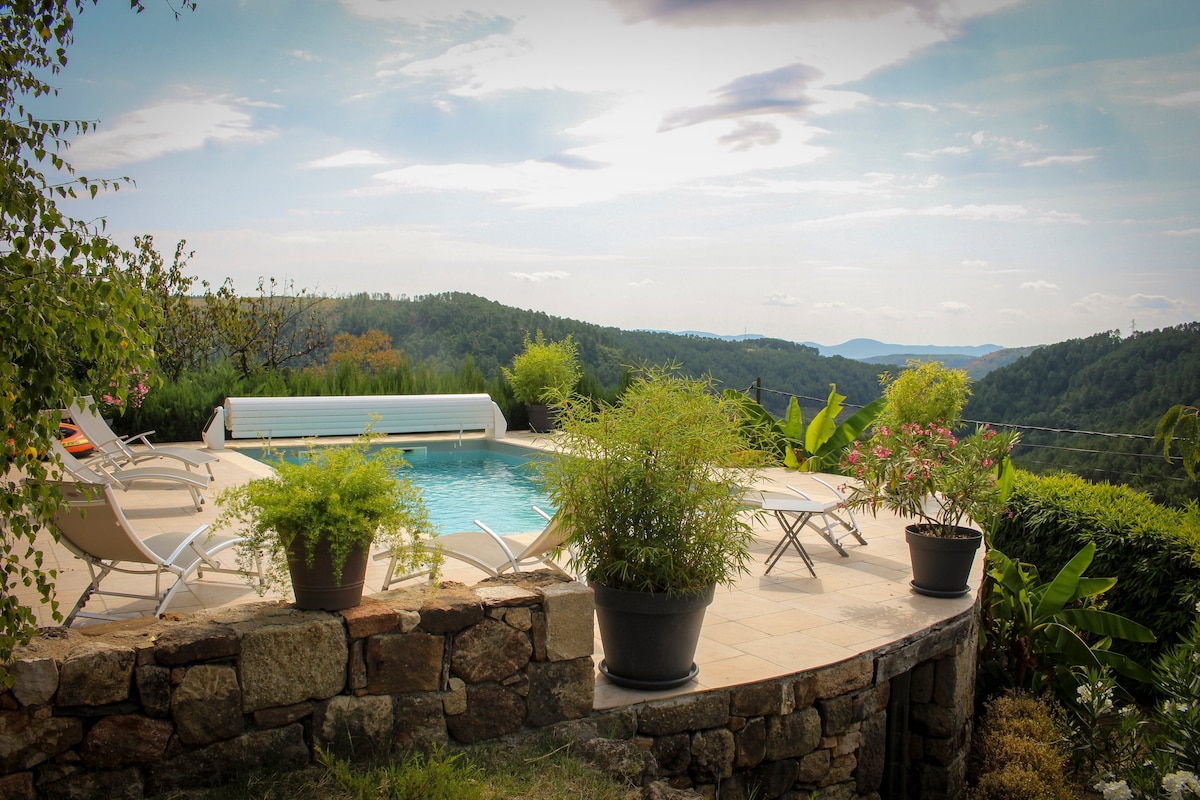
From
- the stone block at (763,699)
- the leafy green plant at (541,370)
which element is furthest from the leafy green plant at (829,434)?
the stone block at (763,699)

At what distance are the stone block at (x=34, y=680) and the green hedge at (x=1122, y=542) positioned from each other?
19.4ft

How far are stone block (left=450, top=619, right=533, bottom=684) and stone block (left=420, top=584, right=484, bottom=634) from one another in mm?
42

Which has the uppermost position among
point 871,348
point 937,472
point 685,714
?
point 871,348

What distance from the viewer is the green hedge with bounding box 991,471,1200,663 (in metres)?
6.32

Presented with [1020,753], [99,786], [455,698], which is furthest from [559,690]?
[1020,753]

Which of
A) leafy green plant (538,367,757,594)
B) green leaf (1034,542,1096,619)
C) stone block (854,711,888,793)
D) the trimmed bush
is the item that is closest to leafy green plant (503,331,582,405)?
green leaf (1034,542,1096,619)

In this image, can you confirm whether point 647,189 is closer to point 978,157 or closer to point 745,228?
point 745,228

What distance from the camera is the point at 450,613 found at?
3203 millimetres

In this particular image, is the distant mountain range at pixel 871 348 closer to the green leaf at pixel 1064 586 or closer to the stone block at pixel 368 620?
the green leaf at pixel 1064 586

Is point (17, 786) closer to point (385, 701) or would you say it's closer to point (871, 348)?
point (385, 701)

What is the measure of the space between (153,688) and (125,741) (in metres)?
0.18

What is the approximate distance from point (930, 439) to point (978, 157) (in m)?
19.9

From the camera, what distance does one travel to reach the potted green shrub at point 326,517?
302 cm

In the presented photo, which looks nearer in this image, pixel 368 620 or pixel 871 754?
pixel 368 620
